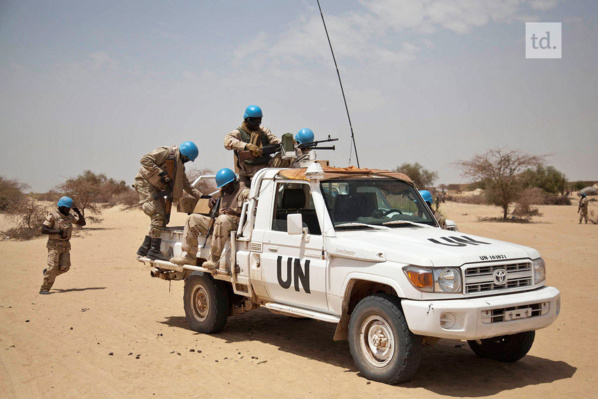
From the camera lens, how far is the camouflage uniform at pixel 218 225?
7.76 metres

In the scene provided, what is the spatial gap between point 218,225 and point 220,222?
48 millimetres

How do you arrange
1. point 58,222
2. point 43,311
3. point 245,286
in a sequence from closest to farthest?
point 245,286
point 43,311
point 58,222

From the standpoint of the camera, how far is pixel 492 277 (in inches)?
225

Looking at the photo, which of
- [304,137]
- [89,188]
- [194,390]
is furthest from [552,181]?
[194,390]

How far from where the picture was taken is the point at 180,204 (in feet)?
31.0

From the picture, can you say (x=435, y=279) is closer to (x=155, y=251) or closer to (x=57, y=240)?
(x=155, y=251)

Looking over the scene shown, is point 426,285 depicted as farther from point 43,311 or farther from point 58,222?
point 58,222

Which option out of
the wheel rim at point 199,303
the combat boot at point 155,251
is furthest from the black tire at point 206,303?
the combat boot at point 155,251

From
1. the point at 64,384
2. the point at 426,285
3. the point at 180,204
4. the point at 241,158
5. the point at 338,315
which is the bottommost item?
the point at 64,384

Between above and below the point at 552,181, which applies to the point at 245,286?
below

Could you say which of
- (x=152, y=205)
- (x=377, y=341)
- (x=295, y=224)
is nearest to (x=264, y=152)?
(x=152, y=205)

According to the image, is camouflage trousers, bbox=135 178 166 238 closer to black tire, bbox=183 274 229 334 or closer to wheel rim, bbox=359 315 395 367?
black tire, bbox=183 274 229 334

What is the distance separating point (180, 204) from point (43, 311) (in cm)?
324

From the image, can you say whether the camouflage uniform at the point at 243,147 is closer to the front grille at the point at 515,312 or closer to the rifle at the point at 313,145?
the rifle at the point at 313,145
